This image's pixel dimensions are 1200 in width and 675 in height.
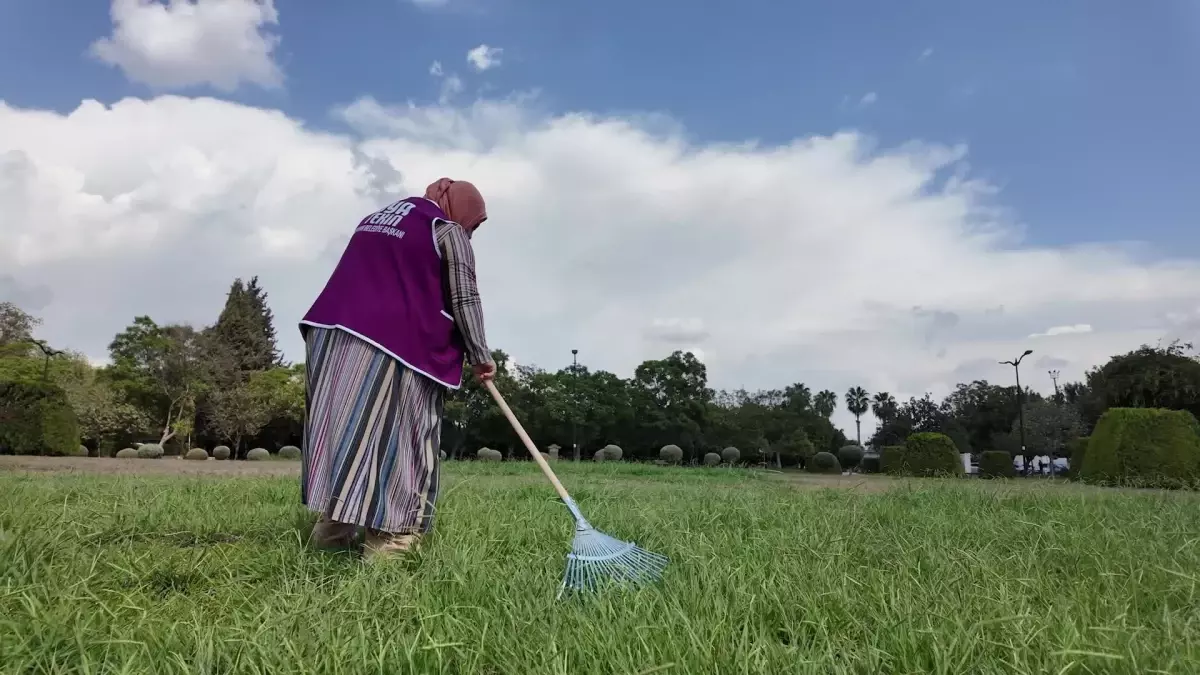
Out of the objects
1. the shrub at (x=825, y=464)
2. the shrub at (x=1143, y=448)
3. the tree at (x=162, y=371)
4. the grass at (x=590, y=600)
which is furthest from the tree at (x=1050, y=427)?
the grass at (x=590, y=600)

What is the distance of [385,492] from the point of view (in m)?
2.67

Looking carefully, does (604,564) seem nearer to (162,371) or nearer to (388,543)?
(388,543)

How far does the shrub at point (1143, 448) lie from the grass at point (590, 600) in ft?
31.7

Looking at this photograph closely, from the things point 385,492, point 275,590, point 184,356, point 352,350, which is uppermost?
point 184,356

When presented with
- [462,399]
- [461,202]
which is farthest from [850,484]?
[462,399]

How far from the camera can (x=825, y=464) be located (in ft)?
80.2

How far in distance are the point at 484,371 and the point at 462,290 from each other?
363mm

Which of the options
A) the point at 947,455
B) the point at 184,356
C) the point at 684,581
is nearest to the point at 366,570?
the point at 684,581

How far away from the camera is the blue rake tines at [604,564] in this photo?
216 centimetres

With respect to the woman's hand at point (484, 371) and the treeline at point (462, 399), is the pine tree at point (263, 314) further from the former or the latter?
the woman's hand at point (484, 371)

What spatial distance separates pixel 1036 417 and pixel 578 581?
51.9 meters

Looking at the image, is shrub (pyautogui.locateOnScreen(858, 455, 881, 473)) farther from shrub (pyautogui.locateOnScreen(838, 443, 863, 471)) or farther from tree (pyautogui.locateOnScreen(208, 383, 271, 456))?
tree (pyautogui.locateOnScreen(208, 383, 271, 456))

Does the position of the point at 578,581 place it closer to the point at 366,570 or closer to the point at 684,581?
the point at 684,581

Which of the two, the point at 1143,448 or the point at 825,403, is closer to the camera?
the point at 1143,448
